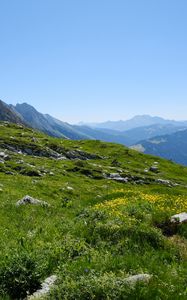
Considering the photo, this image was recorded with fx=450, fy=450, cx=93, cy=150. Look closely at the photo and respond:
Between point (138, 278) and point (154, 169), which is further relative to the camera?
point (154, 169)

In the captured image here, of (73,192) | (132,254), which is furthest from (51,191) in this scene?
(132,254)

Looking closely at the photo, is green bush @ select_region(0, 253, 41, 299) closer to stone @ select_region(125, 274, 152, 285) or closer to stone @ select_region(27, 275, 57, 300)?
stone @ select_region(27, 275, 57, 300)

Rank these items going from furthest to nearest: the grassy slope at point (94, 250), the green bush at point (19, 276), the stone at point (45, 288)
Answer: the green bush at point (19, 276) < the stone at point (45, 288) < the grassy slope at point (94, 250)

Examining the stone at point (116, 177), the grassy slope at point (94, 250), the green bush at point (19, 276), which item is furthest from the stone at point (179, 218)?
the stone at point (116, 177)

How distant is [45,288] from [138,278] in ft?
7.44

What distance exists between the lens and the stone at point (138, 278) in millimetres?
9839

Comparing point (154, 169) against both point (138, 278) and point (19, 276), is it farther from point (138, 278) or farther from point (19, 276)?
point (138, 278)

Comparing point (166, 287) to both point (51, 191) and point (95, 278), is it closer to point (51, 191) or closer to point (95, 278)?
point (95, 278)

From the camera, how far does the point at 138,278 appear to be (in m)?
10.1

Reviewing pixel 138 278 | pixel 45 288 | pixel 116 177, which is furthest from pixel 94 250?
pixel 116 177

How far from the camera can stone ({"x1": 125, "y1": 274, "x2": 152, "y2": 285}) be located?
32.3 ft

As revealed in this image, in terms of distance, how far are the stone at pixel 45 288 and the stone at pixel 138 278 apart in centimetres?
181

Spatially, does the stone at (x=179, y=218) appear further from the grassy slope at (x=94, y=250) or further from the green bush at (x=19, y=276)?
the green bush at (x=19, y=276)

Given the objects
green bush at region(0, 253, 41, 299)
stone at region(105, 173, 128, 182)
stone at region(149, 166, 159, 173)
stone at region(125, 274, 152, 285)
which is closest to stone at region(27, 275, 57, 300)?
green bush at region(0, 253, 41, 299)
